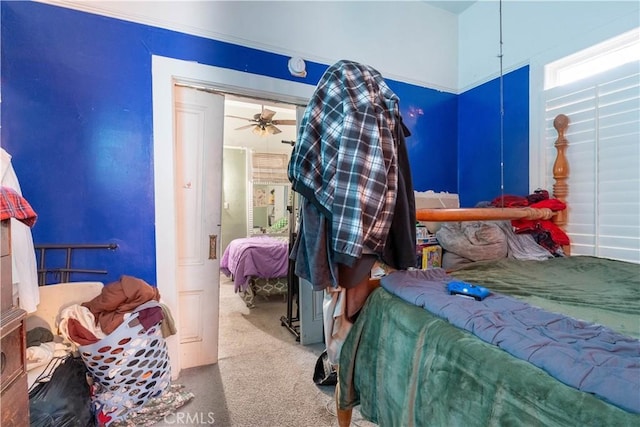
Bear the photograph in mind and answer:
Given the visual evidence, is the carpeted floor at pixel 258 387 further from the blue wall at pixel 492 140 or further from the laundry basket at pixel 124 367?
the blue wall at pixel 492 140

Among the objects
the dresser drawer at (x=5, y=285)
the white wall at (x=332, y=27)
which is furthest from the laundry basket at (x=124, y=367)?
the white wall at (x=332, y=27)

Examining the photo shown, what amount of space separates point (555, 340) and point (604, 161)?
1.76 meters

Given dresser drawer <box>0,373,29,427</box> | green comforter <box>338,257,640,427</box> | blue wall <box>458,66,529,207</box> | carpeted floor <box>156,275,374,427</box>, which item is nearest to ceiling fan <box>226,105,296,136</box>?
blue wall <box>458,66,529,207</box>

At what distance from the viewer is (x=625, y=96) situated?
1.67 metres

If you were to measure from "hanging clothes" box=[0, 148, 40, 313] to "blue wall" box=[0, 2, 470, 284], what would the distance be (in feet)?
0.46

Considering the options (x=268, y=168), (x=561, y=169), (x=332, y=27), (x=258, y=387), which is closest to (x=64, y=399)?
(x=258, y=387)

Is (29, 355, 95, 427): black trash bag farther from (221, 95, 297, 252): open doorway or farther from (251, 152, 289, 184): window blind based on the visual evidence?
(251, 152, 289, 184): window blind

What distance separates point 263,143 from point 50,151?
4.06 meters

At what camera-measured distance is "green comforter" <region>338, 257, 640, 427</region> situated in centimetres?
56

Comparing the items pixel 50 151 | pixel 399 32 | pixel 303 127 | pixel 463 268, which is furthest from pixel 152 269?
pixel 399 32

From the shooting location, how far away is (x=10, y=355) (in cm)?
79

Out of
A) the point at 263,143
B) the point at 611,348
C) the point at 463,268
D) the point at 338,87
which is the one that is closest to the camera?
the point at 611,348

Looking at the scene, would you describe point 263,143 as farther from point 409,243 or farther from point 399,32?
point 409,243
